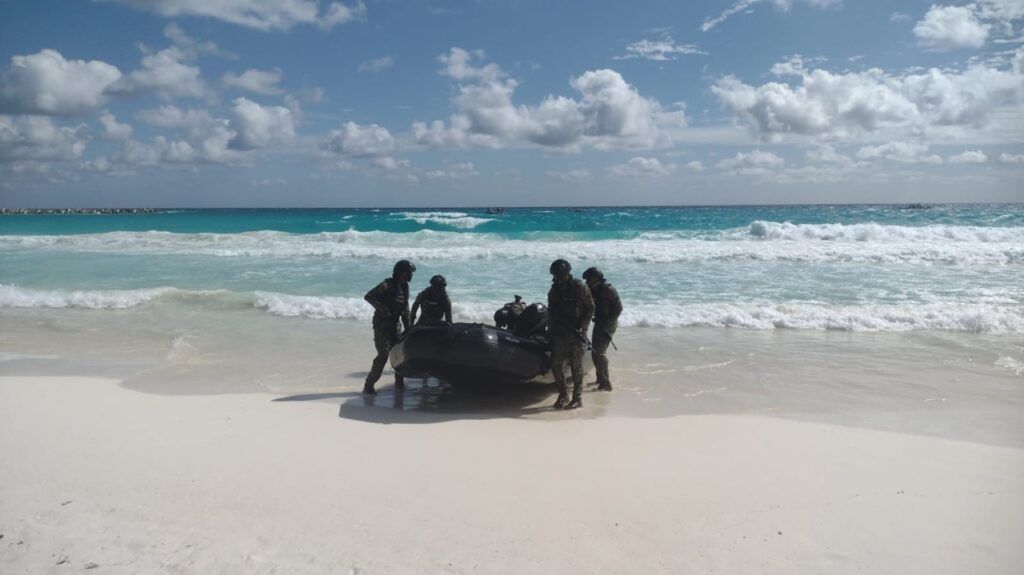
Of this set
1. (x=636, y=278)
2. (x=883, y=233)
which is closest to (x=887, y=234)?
(x=883, y=233)

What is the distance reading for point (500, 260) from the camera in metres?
21.8

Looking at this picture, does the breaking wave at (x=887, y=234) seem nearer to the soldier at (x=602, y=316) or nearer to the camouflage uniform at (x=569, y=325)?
the soldier at (x=602, y=316)

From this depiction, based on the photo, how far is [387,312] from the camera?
7078 mm

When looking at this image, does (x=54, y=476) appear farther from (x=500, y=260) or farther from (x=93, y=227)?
(x=93, y=227)

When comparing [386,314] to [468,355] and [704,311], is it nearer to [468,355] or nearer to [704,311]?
[468,355]

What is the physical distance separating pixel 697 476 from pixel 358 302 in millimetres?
9308

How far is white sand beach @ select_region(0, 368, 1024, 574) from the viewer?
3.35 meters

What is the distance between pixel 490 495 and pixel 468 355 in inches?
94.9

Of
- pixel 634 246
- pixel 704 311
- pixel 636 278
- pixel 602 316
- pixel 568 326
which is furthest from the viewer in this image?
pixel 634 246

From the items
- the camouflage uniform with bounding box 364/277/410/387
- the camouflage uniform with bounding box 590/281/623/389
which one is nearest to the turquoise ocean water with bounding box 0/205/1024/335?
the camouflage uniform with bounding box 590/281/623/389

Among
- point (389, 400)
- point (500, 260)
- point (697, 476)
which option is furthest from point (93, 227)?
point (697, 476)

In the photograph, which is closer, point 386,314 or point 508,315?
point 386,314

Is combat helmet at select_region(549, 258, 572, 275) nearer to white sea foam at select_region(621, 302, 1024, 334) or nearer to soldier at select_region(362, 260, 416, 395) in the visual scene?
soldier at select_region(362, 260, 416, 395)

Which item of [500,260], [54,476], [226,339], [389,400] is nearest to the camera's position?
[54,476]
